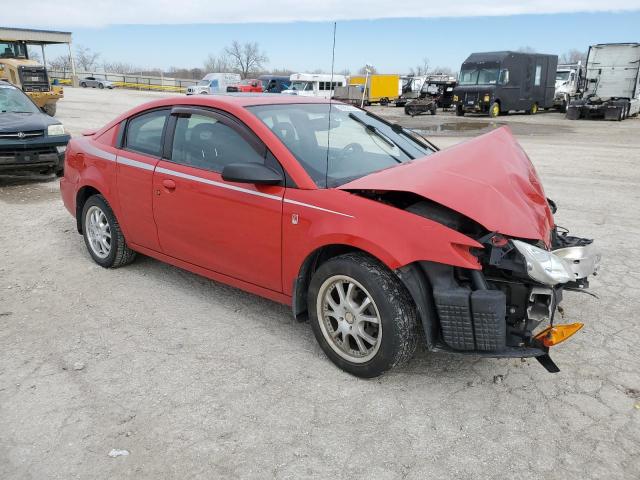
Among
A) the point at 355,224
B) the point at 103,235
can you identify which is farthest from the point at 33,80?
the point at 355,224

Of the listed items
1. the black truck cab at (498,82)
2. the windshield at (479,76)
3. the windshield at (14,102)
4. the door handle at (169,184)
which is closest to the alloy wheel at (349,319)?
the door handle at (169,184)

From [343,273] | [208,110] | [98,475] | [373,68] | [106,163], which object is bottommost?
[98,475]

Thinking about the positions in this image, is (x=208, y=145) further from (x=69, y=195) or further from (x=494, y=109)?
(x=494, y=109)

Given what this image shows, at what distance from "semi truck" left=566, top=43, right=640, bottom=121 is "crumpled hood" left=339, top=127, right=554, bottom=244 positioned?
78.6 ft

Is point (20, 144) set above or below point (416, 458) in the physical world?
above

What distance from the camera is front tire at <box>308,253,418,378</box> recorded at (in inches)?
115

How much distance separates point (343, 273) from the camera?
3.06 metres

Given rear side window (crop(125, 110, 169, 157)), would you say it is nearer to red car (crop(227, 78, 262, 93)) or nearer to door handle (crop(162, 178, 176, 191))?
door handle (crop(162, 178, 176, 191))

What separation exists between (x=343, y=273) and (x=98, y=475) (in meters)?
1.61

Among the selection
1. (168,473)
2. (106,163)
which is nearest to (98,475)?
(168,473)

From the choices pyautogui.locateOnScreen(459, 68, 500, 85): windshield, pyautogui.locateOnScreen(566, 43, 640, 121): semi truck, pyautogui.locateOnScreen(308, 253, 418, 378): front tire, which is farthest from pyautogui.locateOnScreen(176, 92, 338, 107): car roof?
pyautogui.locateOnScreen(566, 43, 640, 121): semi truck

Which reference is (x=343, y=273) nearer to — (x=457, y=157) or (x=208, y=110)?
(x=457, y=157)

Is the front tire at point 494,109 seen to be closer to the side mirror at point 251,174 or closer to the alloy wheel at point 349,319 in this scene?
the side mirror at point 251,174

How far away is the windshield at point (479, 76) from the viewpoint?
2561 centimetres
